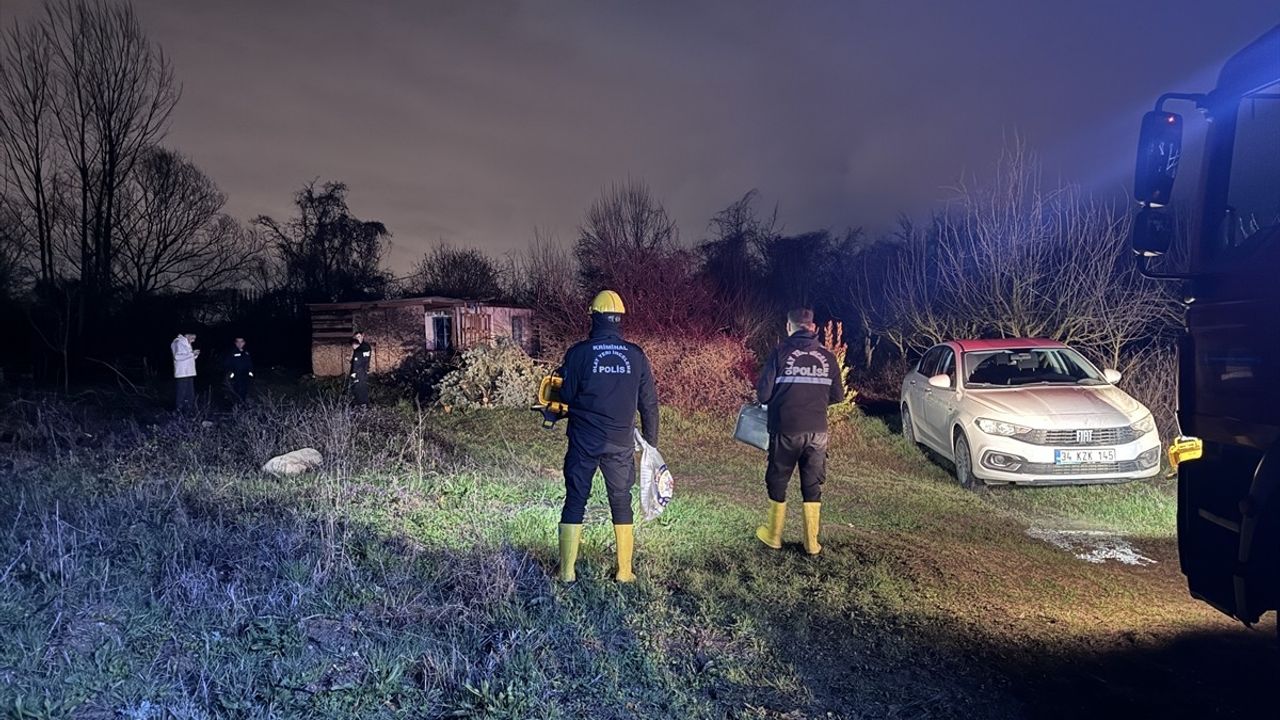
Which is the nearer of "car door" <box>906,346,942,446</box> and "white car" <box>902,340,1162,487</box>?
"white car" <box>902,340,1162,487</box>

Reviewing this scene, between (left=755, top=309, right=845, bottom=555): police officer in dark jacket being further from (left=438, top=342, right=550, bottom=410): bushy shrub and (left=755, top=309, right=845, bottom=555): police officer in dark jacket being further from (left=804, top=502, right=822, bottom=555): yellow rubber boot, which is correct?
(left=438, top=342, right=550, bottom=410): bushy shrub

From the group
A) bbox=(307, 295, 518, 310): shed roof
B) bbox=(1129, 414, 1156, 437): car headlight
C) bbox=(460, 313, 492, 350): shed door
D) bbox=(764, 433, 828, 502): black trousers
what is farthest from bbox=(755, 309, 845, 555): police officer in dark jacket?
bbox=(307, 295, 518, 310): shed roof

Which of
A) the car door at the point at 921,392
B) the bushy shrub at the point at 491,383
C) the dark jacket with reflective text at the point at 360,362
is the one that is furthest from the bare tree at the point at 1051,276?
the dark jacket with reflective text at the point at 360,362

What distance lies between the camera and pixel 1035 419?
289 inches

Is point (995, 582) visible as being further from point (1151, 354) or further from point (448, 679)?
point (1151, 354)

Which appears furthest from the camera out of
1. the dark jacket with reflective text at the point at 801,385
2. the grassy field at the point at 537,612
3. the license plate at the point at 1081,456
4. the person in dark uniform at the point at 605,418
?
the license plate at the point at 1081,456

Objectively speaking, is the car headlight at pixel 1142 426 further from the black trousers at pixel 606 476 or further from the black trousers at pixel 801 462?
the black trousers at pixel 606 476

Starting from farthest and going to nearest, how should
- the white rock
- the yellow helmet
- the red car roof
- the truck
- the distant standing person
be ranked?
the distant standing person, the red car roof, the white rock, the yellow helmet, the truck

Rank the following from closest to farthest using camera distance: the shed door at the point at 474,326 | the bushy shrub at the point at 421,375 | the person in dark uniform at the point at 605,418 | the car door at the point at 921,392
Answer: the person in dark uniform at the point at 605,418
the car door at the point at 921,392
the bushy shrub at the point at 421,375
the shed door at the point at 474,326

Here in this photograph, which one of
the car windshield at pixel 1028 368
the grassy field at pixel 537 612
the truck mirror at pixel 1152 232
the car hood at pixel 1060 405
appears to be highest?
the truck mirror at pixel 1152 232

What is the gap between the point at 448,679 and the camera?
309 cm

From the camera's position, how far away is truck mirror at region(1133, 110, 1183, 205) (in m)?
3.42

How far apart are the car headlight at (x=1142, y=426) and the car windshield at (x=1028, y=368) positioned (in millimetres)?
921

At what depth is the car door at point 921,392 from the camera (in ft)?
32.0
